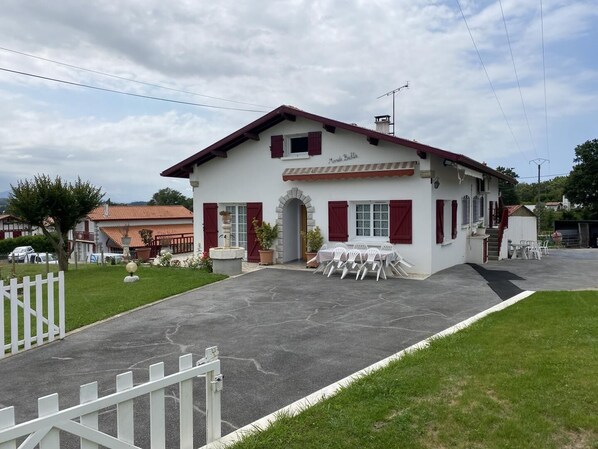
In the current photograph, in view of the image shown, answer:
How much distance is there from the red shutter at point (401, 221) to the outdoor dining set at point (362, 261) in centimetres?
34

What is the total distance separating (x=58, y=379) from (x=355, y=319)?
4.36m

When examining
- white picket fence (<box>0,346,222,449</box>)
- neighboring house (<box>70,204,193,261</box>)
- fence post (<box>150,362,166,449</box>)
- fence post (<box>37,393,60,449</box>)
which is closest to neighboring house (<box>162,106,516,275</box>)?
white picket fence (<box>0,346,222,449</box>)

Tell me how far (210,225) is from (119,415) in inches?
513

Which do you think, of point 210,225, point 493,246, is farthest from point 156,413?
point 493,246

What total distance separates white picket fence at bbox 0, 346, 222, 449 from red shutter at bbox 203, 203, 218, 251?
1224cm

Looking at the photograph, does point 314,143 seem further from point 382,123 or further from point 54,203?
point 54,203

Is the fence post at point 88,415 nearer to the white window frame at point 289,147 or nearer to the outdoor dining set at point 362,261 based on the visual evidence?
the outdoor dining set at point 362,261

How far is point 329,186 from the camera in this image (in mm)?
13289

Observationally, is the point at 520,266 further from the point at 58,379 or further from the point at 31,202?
the point at 31,202

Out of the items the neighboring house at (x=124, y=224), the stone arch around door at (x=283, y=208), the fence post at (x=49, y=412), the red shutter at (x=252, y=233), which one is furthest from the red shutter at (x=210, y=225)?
the neighboring house at (x=124, y=224)

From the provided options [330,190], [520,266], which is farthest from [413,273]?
[520,266]

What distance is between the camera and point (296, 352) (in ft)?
18.6

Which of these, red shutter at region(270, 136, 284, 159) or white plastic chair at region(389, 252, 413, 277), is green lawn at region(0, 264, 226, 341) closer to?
red shutter at region(270, 136, 284, 159)

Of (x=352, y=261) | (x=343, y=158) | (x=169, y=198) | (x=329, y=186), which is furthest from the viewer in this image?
(x=169, y=198)
